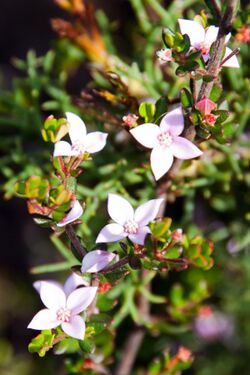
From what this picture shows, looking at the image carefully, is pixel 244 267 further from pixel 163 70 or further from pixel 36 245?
pixel 36 245

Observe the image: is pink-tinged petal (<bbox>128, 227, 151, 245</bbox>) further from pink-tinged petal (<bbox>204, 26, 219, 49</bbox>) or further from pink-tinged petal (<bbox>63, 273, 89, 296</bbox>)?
pink-tinged petal (<bbox>204, 26, 219, 49</bbox>)

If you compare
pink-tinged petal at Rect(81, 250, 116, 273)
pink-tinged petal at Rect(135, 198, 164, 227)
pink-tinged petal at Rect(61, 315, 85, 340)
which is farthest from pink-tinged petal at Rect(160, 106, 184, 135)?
pink-tinged petal at Rect(61, 315, 85, 340)

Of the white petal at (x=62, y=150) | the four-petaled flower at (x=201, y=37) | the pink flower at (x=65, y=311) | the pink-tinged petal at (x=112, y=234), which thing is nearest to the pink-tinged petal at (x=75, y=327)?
the pink flower at (x=65, y=311)

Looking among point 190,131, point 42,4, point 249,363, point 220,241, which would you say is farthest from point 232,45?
point 42,4

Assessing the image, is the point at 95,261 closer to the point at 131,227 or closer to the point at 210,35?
the point at 131,227

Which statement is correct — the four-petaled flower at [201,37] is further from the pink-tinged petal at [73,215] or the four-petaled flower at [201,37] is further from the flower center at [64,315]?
the flower center at [64,315]
